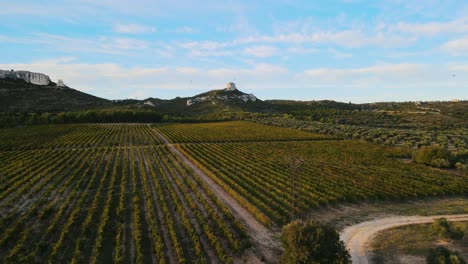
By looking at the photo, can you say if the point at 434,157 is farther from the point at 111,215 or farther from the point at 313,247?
the point at 111,215

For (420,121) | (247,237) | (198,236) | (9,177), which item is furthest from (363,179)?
(420,121)

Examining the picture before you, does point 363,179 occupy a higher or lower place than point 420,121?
lower

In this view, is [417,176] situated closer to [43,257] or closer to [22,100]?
[43,257]

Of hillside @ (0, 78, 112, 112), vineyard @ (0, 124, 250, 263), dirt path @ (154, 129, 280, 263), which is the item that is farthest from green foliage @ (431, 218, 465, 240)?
hillside @ (0, 78, 112, 112)

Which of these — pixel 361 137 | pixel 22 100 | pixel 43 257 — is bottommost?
pixel 43 257

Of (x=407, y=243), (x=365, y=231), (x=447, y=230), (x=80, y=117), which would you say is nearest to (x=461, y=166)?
(x=447, y=230)

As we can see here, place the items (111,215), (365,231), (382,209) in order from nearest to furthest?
(365,231) < (111,215) < (382,209)

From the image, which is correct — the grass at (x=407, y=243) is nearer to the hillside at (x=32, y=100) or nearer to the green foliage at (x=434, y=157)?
the green foliage at (x=434, y=157)
